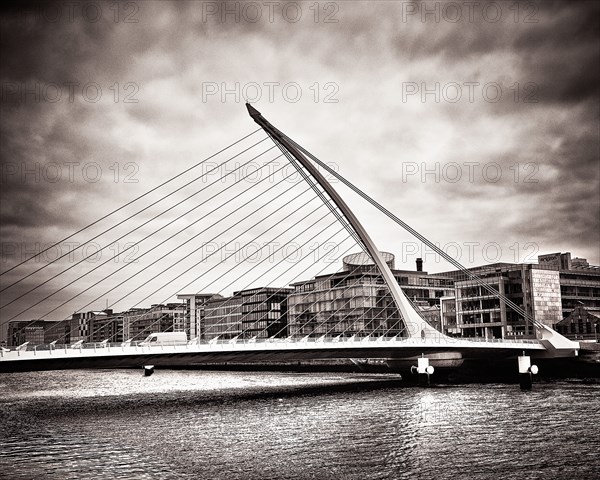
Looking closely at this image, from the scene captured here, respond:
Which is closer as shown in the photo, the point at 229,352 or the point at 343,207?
the point at 229,352

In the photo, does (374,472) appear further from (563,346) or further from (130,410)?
(563,346)

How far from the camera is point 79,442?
31.3 metres

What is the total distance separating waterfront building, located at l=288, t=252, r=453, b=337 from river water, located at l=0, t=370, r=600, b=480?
5669 cm

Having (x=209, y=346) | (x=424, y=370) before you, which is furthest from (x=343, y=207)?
(x=209, y=346)

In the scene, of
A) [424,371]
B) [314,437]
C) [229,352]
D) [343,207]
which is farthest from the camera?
[424,371]

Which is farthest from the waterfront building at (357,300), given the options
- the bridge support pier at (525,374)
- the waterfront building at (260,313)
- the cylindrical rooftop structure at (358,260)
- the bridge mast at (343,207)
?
the bridge support pier at (525,374)

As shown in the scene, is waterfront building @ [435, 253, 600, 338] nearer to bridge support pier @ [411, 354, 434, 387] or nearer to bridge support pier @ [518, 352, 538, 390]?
bridge support pier @ [518, 352, 538, 390]

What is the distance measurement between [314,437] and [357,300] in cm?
8172

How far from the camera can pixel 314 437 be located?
1232 inches

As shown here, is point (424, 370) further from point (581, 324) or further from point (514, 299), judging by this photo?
point (514, 299)

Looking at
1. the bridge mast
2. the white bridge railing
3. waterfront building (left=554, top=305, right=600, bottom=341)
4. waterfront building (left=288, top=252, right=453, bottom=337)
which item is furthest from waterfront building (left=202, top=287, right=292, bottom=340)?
the white bridge railing

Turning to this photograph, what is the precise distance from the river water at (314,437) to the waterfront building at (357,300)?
186ft

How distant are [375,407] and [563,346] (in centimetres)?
3168

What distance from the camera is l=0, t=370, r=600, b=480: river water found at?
24.3 meters
